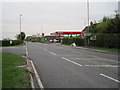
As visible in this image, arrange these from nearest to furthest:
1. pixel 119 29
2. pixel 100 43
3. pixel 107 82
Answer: pixel 107 82
pixel 119 29
pixel 100 43

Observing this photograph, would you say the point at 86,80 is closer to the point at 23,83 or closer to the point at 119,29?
the point at 23,83

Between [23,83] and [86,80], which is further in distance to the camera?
[86,80]

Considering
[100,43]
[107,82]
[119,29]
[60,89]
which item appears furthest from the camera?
[100,43]

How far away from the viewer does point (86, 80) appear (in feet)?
22.5

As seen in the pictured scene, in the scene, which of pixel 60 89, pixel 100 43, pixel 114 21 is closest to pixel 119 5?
pixel 114 21

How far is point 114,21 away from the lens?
27.4 m

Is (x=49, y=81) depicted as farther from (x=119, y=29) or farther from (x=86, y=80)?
(x=119, y=29)

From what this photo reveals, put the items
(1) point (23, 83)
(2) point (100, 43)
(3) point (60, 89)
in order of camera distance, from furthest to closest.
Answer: (2) point (100, 43) → (1) point (23, 83) → (3) point (60, 89)

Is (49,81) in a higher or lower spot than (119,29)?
lower

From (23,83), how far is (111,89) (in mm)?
3323

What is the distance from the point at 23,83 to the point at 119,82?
4036 mm

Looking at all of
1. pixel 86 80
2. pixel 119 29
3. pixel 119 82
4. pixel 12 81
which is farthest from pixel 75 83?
pixel 119 29

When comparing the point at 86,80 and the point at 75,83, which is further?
the point at 86,80

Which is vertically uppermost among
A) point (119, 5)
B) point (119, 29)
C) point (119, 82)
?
point (119, 5)
